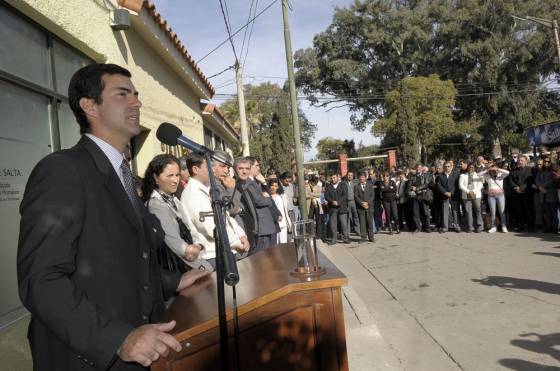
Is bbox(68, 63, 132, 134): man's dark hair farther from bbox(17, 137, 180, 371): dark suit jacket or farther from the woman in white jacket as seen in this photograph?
the woman in white jacket

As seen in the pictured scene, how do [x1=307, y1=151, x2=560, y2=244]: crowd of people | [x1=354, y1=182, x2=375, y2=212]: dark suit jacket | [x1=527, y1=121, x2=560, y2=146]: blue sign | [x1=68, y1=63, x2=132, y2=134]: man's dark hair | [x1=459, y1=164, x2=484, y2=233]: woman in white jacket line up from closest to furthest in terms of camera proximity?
[x1=68, y1=63, x2=132, y2=134]: man's dark hair → [x1=307, y1=151, x2=560, y2=244]: crowd of people → [x1=459, y1=164, x2=484, y2=233]: woman in white jacket → [x1=354, y1=182, x2=375, y2=212]: dark suit jacket → [x1=527, y1=121, x2=560, y2=146]: blue sign

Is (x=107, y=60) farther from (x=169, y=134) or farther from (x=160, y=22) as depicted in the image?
(x=169, y=134)

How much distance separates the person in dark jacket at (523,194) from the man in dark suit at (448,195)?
1427 mm

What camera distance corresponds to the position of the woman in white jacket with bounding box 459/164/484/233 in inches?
480

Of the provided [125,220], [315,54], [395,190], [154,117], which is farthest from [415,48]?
[125,220]

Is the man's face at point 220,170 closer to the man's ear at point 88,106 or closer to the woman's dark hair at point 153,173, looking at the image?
the woman's dark hair at point 153,173

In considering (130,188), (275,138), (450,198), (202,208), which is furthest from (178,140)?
(275,138)

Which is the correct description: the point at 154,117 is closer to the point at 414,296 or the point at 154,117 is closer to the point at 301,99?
the point at 414,296

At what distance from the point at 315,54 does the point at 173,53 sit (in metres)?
47.9

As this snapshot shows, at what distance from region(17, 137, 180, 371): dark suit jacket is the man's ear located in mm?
113

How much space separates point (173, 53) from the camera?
8.07 metres

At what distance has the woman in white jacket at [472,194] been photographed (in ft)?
40.0

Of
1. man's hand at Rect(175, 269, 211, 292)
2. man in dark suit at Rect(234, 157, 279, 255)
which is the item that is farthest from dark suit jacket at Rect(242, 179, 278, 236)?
man's hand at Rect(175, 269, 211, 292)

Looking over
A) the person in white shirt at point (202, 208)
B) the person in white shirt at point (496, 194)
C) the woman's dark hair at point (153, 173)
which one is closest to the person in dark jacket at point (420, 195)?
the person in white shirt at point (496, 194)
